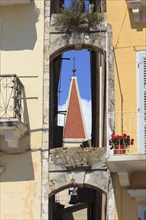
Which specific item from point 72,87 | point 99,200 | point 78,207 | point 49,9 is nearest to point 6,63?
point 49,9

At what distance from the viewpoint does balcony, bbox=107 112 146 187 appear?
12727 mm

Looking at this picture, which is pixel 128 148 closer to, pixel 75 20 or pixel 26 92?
pixel 26 92

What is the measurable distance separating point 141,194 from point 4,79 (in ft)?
12.5

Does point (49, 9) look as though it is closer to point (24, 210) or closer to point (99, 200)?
point (24, 210)

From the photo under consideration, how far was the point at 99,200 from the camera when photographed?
18.6 meters

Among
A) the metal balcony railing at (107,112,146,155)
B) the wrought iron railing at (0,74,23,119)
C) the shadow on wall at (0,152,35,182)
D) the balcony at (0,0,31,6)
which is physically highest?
the balcony at (0,0,31,6)

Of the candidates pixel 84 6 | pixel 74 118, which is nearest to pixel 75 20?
pixel 84 6

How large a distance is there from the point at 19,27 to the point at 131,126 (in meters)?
3.40

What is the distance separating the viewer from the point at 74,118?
111 feet

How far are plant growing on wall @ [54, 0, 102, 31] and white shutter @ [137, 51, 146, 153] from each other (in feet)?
4.36

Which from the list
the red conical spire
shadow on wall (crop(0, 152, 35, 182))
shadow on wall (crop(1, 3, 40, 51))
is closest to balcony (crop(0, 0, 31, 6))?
shadow on wall (crop(1, 3, 40, 51))

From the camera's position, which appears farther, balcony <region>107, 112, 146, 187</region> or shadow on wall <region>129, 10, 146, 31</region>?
shadow on wall <region>129, 10, 146, 31</region>

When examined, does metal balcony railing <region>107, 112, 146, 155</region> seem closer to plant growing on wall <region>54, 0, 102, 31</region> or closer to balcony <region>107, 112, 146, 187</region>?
balcony <region>107, 112, 146, 187</region>

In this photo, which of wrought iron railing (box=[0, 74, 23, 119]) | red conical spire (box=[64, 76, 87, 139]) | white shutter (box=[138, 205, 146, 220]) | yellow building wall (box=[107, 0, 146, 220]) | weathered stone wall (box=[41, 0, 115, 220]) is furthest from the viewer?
red conical spire (box=[64, 76, 87, 139])
